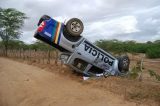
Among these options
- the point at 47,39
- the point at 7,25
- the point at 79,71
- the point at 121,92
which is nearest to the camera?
the point at 121,92

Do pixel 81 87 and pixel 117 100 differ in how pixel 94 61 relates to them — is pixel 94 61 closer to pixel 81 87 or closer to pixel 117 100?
pixel 81 87

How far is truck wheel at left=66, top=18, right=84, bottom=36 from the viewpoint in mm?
12886

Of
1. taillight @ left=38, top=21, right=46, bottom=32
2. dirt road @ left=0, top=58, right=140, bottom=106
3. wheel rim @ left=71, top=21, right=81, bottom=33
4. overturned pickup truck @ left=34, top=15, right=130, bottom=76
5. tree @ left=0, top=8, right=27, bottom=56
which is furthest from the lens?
tree @ left=0, top=8, right=27, bottom=56

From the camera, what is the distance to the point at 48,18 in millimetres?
13062

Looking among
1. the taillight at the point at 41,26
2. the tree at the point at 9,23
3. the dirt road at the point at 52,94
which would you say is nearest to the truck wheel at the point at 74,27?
the taillight at the point at 41,26

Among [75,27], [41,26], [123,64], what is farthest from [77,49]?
[123,64]

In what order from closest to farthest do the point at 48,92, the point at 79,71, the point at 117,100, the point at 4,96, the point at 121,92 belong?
the point at 117,100 → the point at 121,92 → the point at 48,92 → the point at 4,96 → the point at 79,71

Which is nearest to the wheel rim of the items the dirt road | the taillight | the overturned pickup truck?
the overturned pickup truck

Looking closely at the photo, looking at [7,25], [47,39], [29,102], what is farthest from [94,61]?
[7,25]

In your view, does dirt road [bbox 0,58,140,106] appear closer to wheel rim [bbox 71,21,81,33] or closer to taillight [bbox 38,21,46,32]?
wheel rim [bbox 71,21,81,33]

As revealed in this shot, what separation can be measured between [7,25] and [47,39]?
1871 inches

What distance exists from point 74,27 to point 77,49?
0.87 m

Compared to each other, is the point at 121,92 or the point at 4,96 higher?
the point at 121,92

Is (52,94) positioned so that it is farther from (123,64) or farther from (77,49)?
(123,64)
